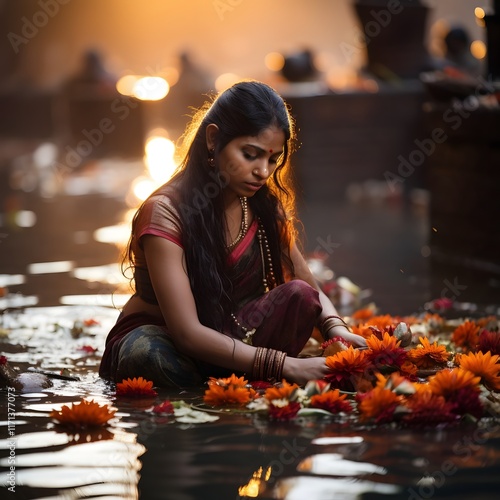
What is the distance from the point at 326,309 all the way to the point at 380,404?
100cm

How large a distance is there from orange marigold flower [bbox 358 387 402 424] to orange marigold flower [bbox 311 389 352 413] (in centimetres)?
10

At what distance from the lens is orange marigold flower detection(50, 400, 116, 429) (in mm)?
3862

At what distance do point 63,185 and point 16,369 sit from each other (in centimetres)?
974

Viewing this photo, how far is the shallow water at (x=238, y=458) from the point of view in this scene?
3.29 m

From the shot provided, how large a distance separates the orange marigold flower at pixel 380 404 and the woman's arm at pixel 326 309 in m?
0.64

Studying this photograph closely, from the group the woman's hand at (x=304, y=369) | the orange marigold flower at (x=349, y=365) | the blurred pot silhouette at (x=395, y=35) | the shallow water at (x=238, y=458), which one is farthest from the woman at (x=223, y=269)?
the blurred pot silhouette at (x=395, y=35)

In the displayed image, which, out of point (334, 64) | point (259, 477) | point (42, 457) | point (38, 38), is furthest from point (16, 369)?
point (334, 64)

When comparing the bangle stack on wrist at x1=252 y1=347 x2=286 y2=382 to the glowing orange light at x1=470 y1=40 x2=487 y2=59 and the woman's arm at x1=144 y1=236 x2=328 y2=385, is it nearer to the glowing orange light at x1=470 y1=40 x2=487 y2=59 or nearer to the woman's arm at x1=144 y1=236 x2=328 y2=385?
the woman's arm at x1=144 y1=236 x2=328 y2=385

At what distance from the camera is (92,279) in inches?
305

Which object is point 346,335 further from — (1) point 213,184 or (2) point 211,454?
(2) point 211,454

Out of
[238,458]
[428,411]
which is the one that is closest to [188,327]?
[238,458]

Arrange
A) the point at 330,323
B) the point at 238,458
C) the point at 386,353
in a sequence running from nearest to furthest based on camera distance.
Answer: the point at 238,458 → the point at 386,353 → the point at 330,323

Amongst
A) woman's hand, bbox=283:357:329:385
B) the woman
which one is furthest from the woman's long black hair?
woman's hand, bbox=283:357:329:385

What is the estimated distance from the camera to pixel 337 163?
13438mm
